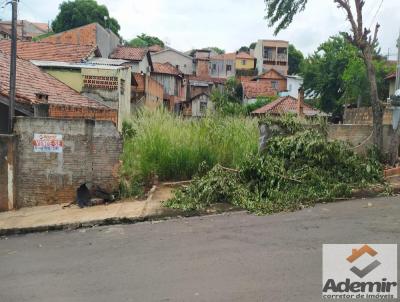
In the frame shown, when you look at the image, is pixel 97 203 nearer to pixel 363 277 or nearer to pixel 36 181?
pixel 36 181

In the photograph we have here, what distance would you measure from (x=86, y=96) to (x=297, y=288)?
13.7 metres

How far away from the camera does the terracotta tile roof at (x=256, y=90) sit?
45.1 m

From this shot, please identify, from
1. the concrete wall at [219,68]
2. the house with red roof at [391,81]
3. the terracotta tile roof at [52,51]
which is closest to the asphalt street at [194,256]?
the terracotta tile roof at [52,51]

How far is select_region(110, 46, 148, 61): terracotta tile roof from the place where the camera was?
31781mm

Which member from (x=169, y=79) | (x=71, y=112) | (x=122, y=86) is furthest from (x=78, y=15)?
(x=71, y=112)

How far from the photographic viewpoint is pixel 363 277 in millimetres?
4504

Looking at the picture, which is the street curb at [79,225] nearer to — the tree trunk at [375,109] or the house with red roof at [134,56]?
the tree trunk at [375,109]

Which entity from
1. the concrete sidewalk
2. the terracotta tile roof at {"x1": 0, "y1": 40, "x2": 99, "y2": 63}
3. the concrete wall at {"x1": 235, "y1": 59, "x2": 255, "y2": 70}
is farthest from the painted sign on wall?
the concrete wall at {"x1": 235, "y1": 59, "x2": 255, "y2": 70}

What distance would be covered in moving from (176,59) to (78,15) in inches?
635

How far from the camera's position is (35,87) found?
1343cm

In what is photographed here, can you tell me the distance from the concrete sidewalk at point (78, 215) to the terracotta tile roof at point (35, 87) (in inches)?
146

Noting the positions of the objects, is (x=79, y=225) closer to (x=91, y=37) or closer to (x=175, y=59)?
(x=91, y=37)

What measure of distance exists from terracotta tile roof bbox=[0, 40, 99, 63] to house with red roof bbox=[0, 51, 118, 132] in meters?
3.88

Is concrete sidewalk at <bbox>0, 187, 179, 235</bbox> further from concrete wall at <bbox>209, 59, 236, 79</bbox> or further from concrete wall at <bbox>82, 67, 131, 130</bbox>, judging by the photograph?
concrete wall at <bbox>209, 59, 236, 79</bbox>
